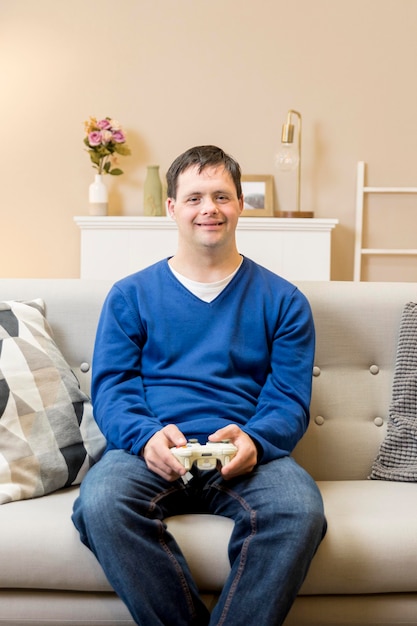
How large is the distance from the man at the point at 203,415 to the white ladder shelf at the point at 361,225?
2095 mm

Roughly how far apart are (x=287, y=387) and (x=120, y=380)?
13.5 inches

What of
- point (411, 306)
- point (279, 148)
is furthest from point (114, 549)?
point (279, 148)

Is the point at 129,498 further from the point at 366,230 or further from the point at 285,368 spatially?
the point at 366,230

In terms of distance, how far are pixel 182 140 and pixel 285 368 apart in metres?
2.39

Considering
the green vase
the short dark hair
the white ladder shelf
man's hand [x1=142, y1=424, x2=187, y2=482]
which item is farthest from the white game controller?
the white ladder shelf

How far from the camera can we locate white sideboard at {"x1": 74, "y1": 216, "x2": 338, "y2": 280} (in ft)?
11.8

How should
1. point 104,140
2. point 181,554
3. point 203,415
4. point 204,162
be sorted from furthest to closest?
point 104,140 < point 204,162 < point 203,415 < point 181,554

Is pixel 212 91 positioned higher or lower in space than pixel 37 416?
higher

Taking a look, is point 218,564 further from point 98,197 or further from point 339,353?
point 98,197

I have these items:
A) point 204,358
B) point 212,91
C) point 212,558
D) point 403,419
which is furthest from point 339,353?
point 212,91

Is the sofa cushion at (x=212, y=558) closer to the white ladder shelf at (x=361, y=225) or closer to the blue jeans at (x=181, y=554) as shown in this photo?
the blue jeans at (x=181, y=554)

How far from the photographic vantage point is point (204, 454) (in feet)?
4.91

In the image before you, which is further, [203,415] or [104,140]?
[104,140]

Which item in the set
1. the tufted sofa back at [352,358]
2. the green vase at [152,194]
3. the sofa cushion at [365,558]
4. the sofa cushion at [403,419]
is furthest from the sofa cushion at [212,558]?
the green vase at [152,194]
